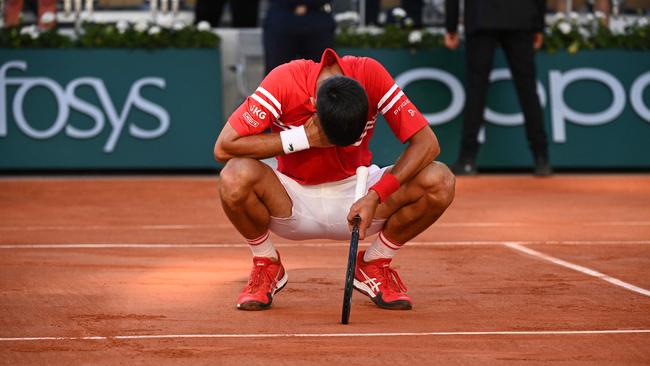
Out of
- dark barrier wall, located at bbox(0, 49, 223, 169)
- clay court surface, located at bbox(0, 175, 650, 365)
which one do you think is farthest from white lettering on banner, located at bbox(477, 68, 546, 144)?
dark barrier wall, located at bbox(0, 49, 223, 169)

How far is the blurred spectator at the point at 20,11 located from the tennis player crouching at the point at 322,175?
24.6 feet

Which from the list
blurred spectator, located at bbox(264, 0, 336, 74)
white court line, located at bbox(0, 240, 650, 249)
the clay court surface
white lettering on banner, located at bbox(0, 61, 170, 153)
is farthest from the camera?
white lettering on banner, located at bbox(0, 61, 170, 153)

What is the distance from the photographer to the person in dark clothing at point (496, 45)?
11602 millimetres

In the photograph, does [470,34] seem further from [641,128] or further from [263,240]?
[263,240]

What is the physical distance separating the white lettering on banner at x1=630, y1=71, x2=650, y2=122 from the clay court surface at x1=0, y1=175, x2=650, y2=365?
2.31 m

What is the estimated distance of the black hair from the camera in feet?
16.6

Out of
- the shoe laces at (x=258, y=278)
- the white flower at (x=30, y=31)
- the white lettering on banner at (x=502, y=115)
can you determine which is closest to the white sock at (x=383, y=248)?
the shoe laces at (x=258, y=278)

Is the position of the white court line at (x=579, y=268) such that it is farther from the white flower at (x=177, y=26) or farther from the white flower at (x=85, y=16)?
the white flower at (x=85, y=16)

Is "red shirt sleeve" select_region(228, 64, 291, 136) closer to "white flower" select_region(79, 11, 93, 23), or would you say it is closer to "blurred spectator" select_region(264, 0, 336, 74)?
"blurred spectator" select_region(264, 0, 336, 74)

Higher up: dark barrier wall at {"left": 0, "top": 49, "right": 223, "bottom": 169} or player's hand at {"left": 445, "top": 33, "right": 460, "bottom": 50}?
player's hand at {"left": 445, "top": 33, "right": 460, "bottom": 50}

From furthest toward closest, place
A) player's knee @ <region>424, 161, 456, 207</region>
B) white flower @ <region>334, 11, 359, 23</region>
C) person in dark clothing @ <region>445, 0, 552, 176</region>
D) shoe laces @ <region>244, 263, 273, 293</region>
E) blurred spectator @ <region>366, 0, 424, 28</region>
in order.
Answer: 1. blurred spectator @ <region>366, 0, 424, 28</region>
2. white flower @ <region>334, 11, 359, 23</region>
3. person in dark clothing @ <region>445, 0, 552, 176</region>
4. shoe laces @ <region>244, 263, 273, 293</region>
5. player's knee @ <region>424, 161, 456, 207</region>

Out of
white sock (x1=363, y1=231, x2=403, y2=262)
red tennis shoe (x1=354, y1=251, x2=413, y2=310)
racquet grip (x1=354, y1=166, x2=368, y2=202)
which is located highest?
racquet grip (x1=354, y1=166, x2=368, y2=202)

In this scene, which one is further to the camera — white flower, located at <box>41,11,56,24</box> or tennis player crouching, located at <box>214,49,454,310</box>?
white flower, located at <box>41,11,56,24</box>

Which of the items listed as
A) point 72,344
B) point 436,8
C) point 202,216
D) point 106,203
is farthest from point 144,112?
point 72,344
